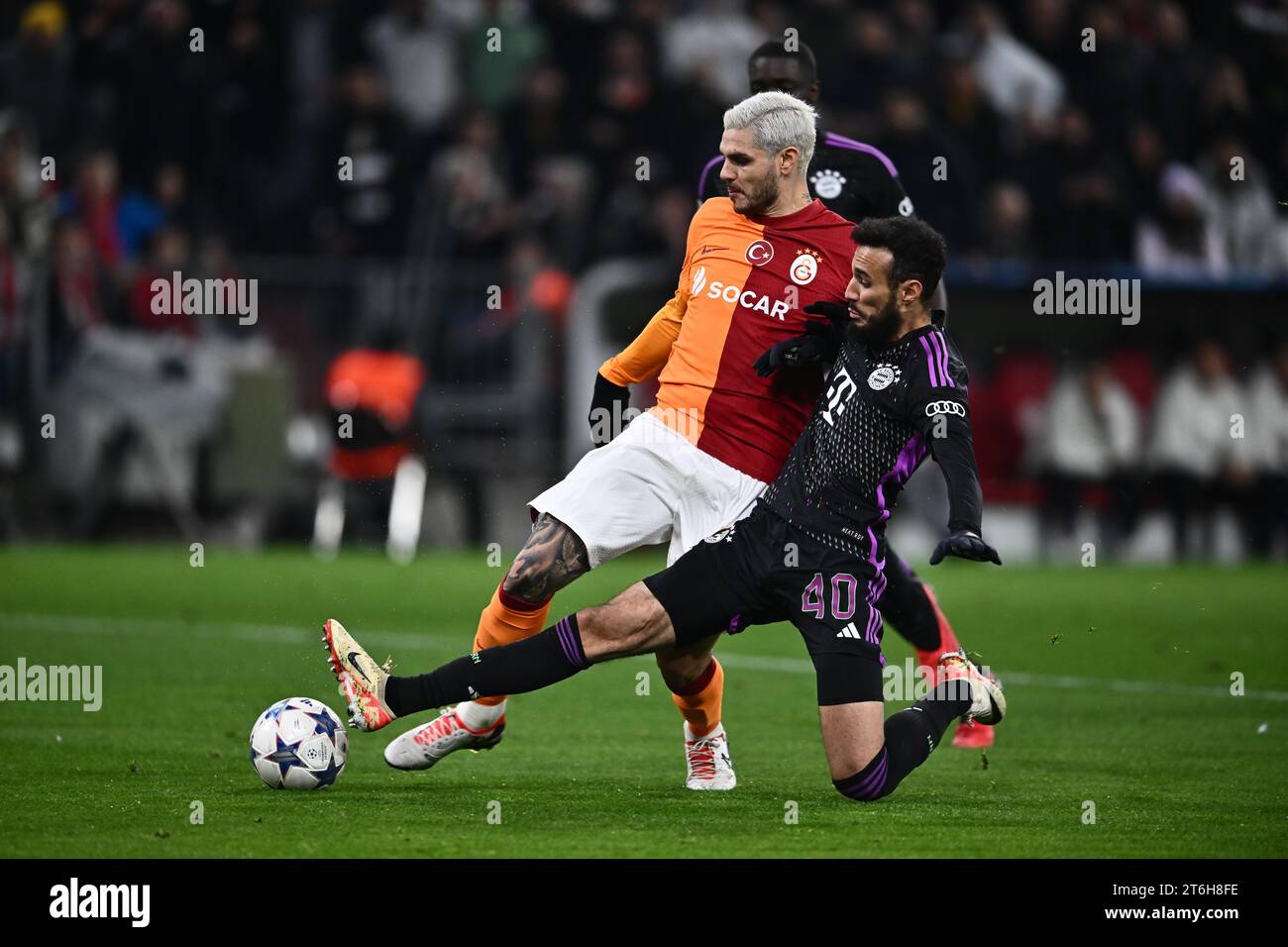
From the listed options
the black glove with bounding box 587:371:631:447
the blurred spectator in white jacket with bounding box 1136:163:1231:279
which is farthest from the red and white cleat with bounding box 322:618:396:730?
the blurred spectator in white jacket with bounding box 1136:163:1231:279

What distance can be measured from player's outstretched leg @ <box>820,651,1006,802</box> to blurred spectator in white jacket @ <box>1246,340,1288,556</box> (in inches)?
460

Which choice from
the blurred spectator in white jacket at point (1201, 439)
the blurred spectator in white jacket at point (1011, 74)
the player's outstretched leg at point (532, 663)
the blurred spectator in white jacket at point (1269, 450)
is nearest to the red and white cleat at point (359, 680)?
the player's outstretched leg at point (532, 663)

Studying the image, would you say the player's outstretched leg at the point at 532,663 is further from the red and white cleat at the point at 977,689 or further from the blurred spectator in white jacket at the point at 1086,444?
the blurred spectator in white jacket at the point at 1086,444

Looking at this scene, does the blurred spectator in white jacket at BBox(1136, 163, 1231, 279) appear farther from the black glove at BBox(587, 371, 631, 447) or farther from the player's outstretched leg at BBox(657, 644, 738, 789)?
the player's outstretched leg at BBox(657, 644, 738, 789)

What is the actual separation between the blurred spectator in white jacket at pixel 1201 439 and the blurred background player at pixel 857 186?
10.2 m

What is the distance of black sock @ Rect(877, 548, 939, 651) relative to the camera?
7934mm

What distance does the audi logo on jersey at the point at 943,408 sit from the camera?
6.26m

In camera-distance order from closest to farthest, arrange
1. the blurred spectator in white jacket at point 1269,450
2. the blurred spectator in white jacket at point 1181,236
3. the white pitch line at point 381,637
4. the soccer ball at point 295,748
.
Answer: the soccer ball at point 295,748, the white pitch line at point 381,637, the blurred spectator in white jacket at point 1269,450, the blurred spectator in white jacket at point 1181,236

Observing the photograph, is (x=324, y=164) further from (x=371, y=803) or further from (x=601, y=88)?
(x=371, y=803)

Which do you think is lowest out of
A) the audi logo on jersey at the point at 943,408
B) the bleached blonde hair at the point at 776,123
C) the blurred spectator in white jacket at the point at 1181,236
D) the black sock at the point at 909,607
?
the black sock at the point at 909,607

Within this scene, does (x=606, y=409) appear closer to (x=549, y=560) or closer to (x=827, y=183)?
(x=549, y=560)

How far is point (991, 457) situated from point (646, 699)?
8709mm

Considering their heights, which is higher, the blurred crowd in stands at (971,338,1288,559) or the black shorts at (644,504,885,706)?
the blurred crowd in stands at (971,338,1288,559)

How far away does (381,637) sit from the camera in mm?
11508
